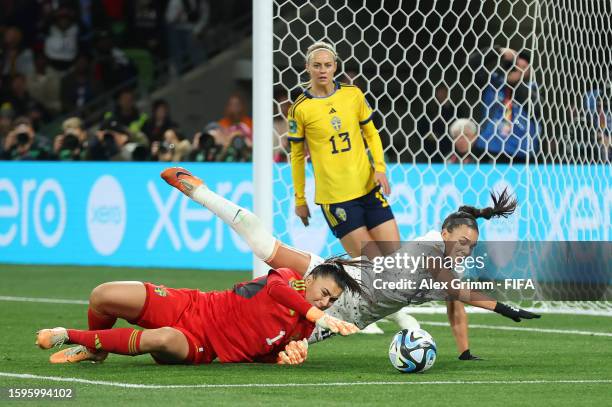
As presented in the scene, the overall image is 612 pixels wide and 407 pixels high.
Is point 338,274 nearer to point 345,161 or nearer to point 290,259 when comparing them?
point 290,259

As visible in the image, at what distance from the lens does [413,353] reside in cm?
721

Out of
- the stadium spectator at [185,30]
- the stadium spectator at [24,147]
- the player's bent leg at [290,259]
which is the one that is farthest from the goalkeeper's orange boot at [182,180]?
the stadium spectator at [185,30]

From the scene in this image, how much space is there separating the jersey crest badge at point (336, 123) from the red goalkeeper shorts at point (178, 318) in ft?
6.99

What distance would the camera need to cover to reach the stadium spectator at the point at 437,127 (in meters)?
12.2

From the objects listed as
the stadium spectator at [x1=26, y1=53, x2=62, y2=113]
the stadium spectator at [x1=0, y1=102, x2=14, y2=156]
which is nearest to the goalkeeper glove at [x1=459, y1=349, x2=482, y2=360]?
the stadium spectator at [x1=0, y1=102, x2=14, y2=156]

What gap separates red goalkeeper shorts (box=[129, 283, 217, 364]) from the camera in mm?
7496

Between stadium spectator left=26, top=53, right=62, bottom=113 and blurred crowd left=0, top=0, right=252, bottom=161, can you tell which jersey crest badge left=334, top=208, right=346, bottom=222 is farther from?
stadium spectator left=26, top=53, right=62, bottom=113

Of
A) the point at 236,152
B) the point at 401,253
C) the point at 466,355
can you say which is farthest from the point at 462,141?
the point at 466,355

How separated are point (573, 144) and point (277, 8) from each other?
269cm

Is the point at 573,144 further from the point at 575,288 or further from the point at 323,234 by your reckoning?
the point at 323,234

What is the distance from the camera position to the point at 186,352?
7461 millimetres

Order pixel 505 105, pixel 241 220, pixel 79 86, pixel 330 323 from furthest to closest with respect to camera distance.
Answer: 1. pixel 79 86
2. pixel 505 105
3. pixel 241 220
4. pixel 330 323

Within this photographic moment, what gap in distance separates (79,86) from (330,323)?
1566cm

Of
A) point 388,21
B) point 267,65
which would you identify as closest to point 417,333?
point 267,65
